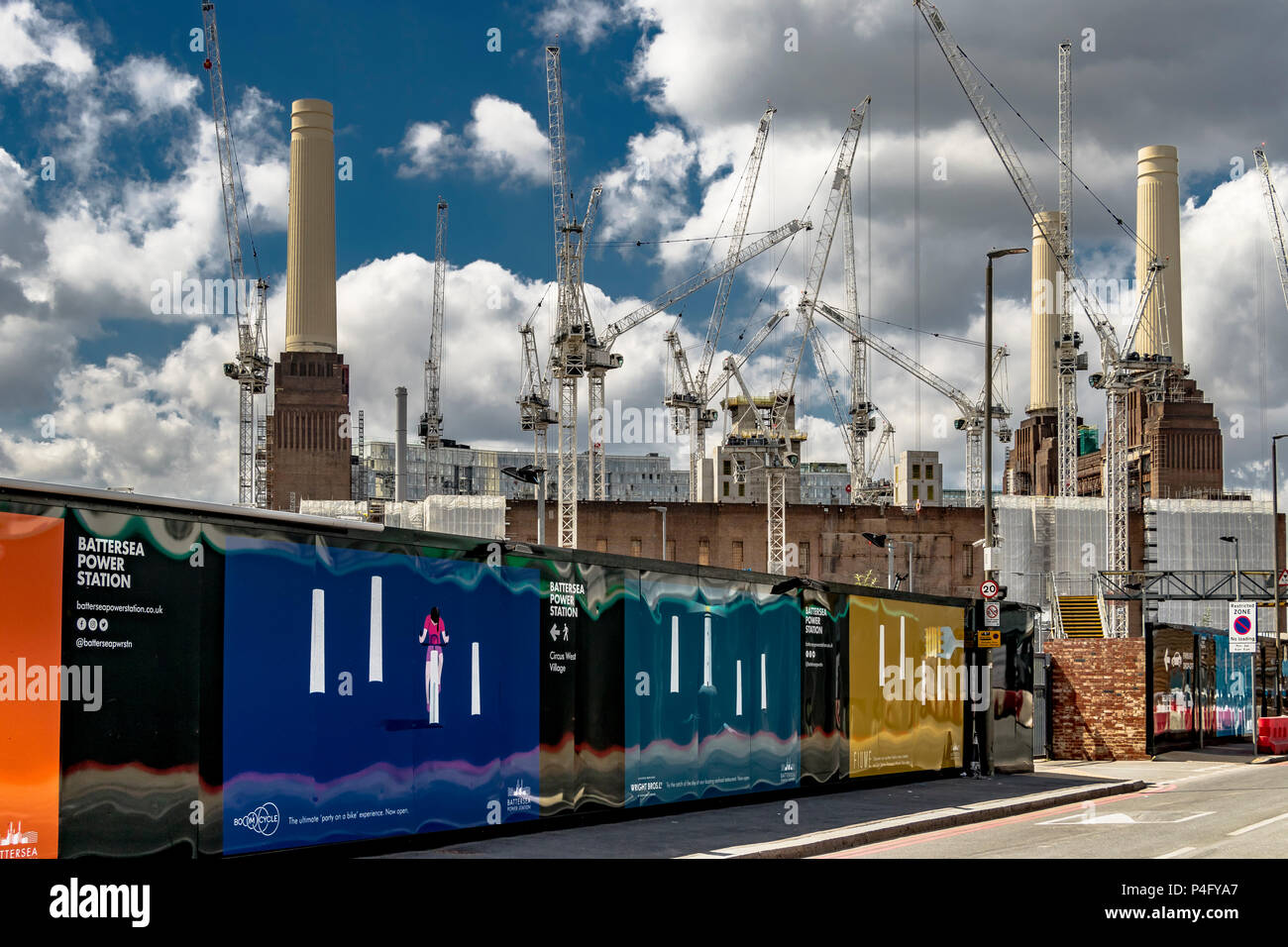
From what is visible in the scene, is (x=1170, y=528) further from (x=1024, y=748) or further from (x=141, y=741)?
(x=141, y=741)

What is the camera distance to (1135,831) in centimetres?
1750

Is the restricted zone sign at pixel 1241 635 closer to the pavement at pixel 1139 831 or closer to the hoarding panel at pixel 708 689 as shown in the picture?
the pavement at pixel 1139 831

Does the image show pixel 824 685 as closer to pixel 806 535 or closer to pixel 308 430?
pixel 806 535

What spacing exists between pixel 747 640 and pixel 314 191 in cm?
12904

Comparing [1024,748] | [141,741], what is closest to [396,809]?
[141,741]

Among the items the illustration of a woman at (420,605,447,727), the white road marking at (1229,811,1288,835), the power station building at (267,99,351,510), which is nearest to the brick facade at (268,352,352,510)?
the power station building at (267,99,351,510)

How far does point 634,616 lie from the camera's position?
17.9 m

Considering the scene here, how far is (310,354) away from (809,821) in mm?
134746

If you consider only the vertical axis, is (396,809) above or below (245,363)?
below

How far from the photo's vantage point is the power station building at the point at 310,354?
140 meters

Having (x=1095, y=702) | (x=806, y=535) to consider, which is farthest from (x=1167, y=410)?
(x=1095, y=702)

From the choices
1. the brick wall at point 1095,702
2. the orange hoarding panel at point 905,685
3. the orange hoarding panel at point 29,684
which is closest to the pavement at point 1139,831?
the orange hoarding panel at point 905,685

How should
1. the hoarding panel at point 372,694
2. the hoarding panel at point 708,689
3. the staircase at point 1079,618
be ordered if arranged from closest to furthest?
the hoarding panel at point 372,694 → the hoarding panel at point 708,689 → the staircase at point 1079,618

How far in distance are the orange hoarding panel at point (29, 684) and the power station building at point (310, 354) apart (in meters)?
132
